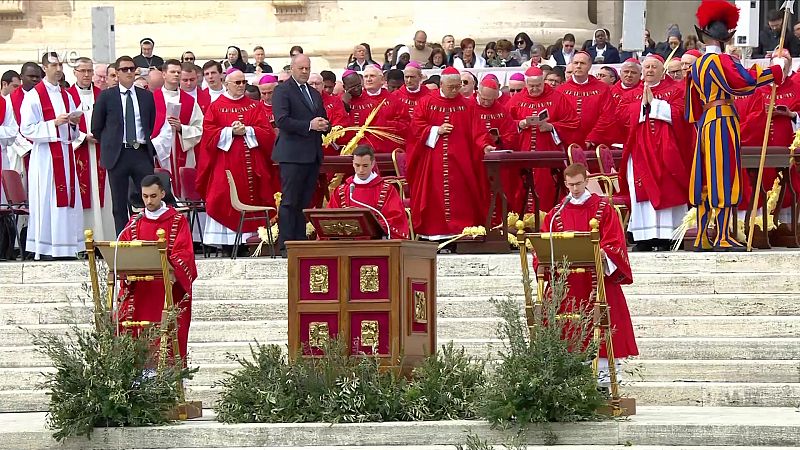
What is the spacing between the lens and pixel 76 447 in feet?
40.3

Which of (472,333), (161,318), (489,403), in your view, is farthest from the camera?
(472,333)

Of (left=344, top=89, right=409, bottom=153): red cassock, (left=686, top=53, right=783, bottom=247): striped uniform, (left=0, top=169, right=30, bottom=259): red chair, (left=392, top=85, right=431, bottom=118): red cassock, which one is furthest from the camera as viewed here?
(left=392, top=85, right=431, bottom=118): red cassock

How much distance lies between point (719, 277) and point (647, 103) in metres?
3.25

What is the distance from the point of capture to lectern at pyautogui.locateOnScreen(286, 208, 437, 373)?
12.9m

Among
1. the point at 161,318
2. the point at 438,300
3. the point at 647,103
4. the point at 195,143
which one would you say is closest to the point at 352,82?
the point at 195,143

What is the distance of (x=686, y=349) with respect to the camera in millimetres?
14219

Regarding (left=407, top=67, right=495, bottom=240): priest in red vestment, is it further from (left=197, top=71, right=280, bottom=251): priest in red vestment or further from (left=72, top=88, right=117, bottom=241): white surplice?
(left=72, top=88, right=117, bottom=241): white surplice

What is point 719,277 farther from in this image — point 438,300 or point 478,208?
point 478,208

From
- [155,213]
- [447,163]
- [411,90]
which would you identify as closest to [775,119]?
[447,163]

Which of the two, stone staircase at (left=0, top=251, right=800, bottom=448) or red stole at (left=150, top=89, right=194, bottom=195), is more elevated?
red stole at (left=150, top=89, right=194, bottom=195)

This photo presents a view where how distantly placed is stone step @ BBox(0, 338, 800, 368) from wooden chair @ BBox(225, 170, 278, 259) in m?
3.01

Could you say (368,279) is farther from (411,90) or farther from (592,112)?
(411,90)

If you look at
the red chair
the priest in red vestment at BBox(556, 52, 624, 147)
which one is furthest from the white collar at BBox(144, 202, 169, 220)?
the priest in red vestment at BBox(556, 52, 624, 147)

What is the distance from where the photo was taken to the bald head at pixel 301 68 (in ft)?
56.5
